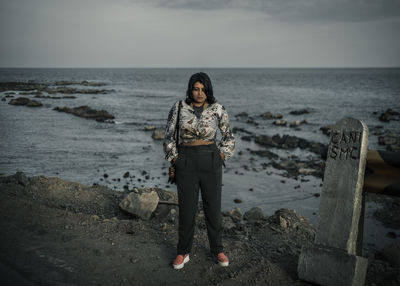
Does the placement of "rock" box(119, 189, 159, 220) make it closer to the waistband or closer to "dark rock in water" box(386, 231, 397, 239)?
the waistband

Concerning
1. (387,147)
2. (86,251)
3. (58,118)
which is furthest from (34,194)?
(58,118)

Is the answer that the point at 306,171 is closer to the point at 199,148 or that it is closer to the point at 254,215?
the point at 254,215

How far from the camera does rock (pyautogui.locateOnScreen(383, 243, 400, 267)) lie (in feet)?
17.8

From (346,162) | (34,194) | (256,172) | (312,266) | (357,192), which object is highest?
(346,162)

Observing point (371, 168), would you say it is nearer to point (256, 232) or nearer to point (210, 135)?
point (210, 135)

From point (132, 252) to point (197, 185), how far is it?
138cm

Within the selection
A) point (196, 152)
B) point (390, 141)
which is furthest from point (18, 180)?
point (390, 141)

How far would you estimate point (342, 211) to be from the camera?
362cm

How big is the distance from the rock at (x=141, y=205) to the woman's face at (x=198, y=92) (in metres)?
3.66

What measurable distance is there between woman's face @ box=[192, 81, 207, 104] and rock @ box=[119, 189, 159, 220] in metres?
3.66

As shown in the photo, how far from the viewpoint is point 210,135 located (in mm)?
4121

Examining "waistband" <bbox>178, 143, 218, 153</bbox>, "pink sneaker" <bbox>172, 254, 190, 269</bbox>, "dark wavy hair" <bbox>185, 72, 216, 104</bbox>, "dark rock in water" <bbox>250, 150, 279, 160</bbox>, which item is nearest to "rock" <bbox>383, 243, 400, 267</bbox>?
"pink sneaker" <bbox>172, 254, 190, 269</bbox>

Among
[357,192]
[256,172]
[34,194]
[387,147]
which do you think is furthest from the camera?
[387,147]

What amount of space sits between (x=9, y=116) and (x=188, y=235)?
2608 centimetres
